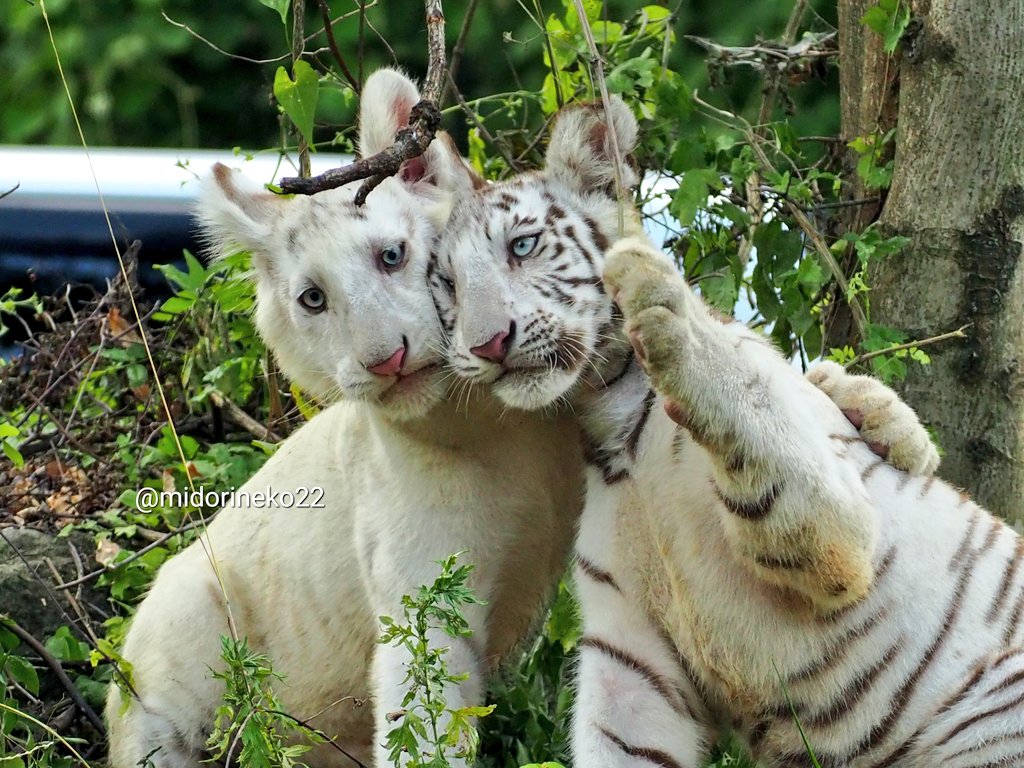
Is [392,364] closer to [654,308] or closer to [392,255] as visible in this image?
[392,255]

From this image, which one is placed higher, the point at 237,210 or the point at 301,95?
the point at 301,95

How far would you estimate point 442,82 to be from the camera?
269 cm

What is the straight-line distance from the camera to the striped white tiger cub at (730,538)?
268 cm

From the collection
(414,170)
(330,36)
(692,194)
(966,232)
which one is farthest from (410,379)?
(966,232)

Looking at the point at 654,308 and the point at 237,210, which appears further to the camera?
the point at 237,210

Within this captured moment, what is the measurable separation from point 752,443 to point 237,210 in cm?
149

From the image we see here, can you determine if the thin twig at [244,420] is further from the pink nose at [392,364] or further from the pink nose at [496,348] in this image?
the pink nose at [496,348]

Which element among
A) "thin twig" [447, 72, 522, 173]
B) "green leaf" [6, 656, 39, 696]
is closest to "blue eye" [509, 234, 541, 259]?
"thin twig" [447, 72, 522, 173]

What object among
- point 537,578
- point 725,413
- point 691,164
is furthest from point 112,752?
point 691,164

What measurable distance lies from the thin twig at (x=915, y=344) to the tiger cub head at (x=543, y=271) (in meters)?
0.71

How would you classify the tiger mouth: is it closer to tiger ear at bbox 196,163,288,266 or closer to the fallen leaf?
tiger ear at bbox 196,163,288,266

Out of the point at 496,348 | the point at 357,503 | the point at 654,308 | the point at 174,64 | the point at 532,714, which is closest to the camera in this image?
the point at 654,308

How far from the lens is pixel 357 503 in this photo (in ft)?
11.8

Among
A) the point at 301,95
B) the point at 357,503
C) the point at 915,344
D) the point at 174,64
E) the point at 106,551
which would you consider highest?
the point at 301,95
